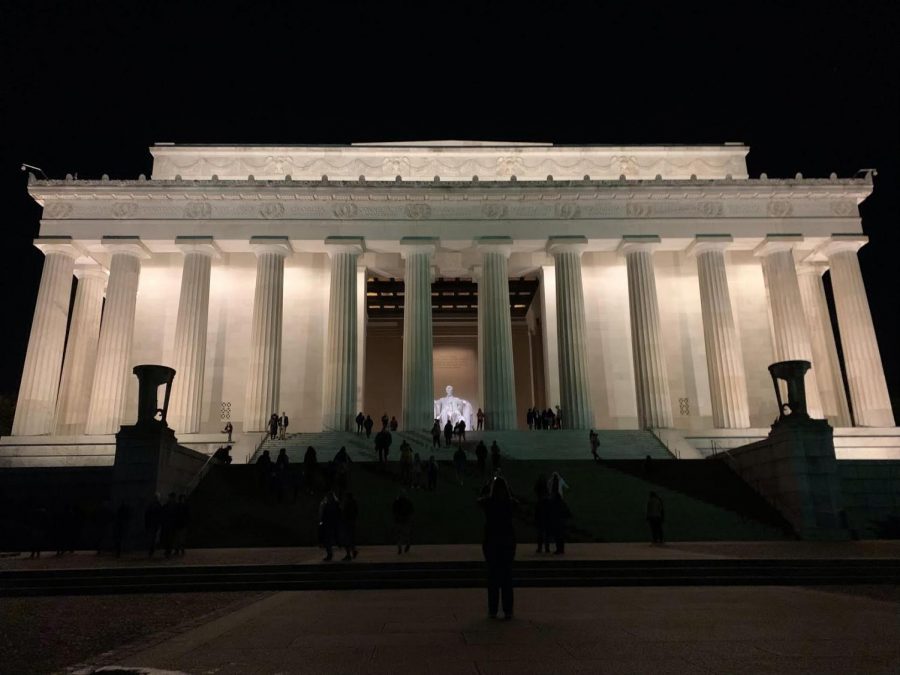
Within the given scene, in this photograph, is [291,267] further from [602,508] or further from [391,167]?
[602,508]

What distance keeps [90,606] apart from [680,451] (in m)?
26.8

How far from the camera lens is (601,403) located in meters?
40.5

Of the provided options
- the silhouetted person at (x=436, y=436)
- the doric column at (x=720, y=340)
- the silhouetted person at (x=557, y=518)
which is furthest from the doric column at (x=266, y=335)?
the doric column at (x=720, y=340)

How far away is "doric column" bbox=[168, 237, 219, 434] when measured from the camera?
116ft

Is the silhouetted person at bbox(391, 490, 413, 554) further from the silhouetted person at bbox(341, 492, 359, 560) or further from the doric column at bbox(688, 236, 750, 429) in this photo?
the doric column at bbox(688, 236, 750, 429)

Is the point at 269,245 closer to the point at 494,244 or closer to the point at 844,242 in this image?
the point at 494,244

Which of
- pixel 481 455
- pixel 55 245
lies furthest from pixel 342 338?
pixel 55 245

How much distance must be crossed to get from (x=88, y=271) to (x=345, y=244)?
16260mm

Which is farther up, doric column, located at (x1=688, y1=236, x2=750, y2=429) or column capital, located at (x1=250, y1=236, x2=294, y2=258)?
column capital, located at (x1=250, y1=236, x2=294, y2=258)

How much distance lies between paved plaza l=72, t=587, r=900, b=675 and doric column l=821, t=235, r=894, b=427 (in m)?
30.5

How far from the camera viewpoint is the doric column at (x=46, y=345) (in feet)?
114

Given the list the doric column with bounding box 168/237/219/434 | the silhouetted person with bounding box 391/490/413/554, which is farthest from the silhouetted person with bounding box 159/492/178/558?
the doric column with bounding box 168/237/219/434

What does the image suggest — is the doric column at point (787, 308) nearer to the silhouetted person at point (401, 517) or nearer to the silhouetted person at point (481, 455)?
the silhouetted person at point (481, 455)

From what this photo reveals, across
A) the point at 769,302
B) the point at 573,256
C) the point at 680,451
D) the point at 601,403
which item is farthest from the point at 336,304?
the point at 769,302
